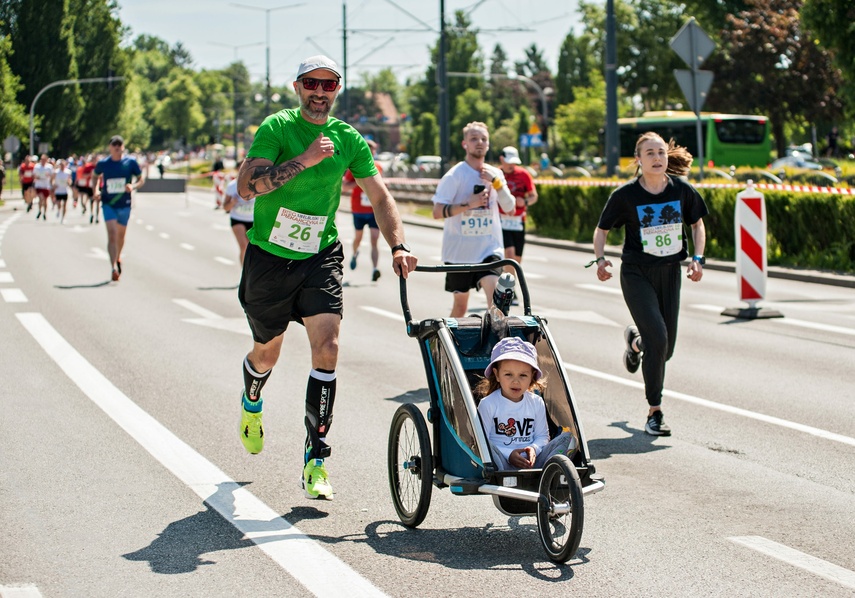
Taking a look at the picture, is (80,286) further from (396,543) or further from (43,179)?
(43,179)

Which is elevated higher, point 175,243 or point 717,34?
point 717,34

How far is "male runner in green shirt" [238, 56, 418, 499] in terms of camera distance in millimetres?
6082

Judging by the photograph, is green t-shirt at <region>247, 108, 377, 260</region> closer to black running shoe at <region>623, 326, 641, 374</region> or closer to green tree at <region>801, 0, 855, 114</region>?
black running shoe at <region>623, 326, 641, 374</region>

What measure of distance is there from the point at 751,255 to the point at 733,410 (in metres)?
5.90

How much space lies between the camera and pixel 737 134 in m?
51.1

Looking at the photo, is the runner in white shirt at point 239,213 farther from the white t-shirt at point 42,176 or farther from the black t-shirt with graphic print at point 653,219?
the white t-shirt at point 42,176

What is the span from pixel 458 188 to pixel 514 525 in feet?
16.2

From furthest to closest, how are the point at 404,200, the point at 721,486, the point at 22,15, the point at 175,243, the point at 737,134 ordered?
the point at 22,15
the point at 737,134
the point at 404,200
the point at 175,243
the point at 721,486

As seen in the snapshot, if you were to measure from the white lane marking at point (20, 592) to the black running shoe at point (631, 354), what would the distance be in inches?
217

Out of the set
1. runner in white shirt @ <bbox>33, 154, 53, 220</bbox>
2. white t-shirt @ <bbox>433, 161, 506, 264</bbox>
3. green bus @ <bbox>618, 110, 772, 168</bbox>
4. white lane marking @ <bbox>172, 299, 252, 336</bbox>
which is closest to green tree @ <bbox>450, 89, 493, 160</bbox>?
green bus @ <bbox>618, 110, 772, 168</bbox>

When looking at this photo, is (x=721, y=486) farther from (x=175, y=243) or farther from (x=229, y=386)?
(x=175, y=243)

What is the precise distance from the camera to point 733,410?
8.80 meters

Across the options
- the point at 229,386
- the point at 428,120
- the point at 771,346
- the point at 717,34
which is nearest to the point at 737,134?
the point at 717,34

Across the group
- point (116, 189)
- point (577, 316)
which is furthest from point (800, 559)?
point (116, 189)
